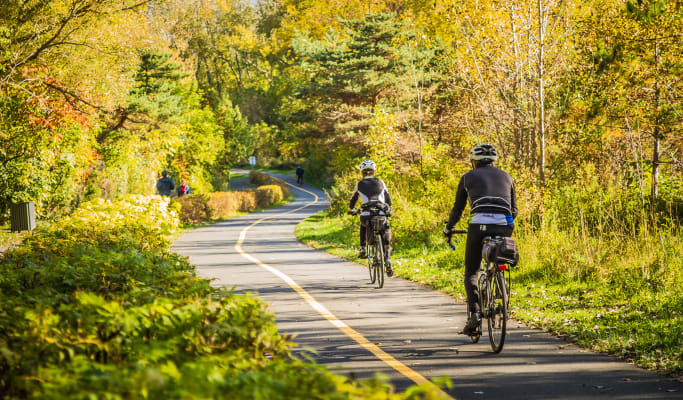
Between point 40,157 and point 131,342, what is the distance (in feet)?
78.3

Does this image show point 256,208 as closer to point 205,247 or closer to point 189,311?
point 205,247

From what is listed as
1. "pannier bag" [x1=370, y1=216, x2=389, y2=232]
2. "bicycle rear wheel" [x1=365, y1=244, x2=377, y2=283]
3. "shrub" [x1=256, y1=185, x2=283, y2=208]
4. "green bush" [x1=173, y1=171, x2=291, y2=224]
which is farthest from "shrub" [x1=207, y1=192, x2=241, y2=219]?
"pannier bag" [x1=370, y1=216, x2=389, y2=232]

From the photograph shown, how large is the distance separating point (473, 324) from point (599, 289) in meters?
3.64

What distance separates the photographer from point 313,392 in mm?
2873

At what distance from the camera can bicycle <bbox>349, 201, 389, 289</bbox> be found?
1250 cm

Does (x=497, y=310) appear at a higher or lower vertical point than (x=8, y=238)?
lower

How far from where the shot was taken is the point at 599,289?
10.4m

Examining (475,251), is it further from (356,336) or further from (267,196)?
(267,196)

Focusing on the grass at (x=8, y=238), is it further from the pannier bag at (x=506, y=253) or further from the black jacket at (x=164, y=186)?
the pannier bag at (x=506, y=253)

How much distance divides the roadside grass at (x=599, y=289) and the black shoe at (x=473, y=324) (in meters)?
1.19

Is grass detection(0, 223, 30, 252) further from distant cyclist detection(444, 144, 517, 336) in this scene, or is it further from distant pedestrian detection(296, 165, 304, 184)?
distant pedestrian detection(296, 165, 304, 184)

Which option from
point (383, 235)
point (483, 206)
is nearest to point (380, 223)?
point (383, 235)

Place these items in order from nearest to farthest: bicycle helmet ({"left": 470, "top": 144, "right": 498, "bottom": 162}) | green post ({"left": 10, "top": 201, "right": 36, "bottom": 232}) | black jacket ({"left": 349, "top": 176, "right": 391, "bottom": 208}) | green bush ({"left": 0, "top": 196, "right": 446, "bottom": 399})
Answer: green bush ({"left": 0, "top": 196, "right": 446, "bottom": 399}) → bicycle helmet ({"left": 470, "top": 144, "right": 498, "bottom": 162}) → black jacket ({"left": 349, "top": 176, "right": 391, "bottom": 208}) → green post ({"left": 10, "top": 201, "right": 36, "bottom": 232})

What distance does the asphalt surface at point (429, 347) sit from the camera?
5.99m
